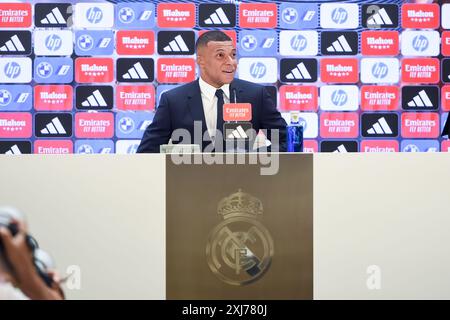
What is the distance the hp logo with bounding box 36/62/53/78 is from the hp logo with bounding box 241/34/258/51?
4.47 feet

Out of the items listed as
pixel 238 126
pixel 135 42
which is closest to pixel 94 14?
pixel 135 42

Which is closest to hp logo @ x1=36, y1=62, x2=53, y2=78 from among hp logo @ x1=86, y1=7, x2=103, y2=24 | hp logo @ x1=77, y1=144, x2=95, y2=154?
hp logo @ x1=86, y1=7, x2=103, y2=24

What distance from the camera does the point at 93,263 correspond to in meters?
2.12

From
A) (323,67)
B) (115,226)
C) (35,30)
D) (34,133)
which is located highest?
(35,30)

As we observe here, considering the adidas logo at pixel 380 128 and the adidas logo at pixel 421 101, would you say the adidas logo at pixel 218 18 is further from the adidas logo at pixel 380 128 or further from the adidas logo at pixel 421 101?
the adidas logo at pixel 421 101

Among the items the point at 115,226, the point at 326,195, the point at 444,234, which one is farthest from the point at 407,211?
the point at 115,226

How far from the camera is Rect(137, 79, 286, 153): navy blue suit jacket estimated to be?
3.03 metres

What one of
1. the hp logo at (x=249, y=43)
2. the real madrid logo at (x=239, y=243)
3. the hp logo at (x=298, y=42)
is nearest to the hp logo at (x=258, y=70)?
the hp logo at (x=249, y=43)

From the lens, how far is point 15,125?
4.22 meters

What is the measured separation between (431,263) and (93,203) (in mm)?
1225

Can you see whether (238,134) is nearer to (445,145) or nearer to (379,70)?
(379,70)

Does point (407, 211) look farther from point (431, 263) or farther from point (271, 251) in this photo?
point (271, 251)

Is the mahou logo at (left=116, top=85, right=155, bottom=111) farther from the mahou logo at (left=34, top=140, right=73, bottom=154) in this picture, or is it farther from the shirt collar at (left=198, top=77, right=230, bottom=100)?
the shirt collar at (left=198, top=77, right=230, bottom=100)

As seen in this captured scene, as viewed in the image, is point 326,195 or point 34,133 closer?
point 326,195
